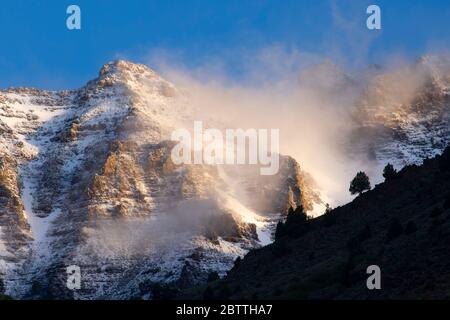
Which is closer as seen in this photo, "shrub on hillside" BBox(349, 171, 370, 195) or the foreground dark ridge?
the foreground dark ridge

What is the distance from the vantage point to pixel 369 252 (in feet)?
396

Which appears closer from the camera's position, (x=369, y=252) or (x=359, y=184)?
(x=369, y=252)

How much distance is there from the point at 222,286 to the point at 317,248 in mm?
14920

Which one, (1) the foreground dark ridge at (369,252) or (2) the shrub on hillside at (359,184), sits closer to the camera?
(1) the foreground dark ridge at (369,252)

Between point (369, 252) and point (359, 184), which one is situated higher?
point (359, 184)

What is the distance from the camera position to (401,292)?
3883 inches

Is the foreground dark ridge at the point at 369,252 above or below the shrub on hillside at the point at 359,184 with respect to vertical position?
below

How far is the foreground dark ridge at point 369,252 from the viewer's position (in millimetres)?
103875

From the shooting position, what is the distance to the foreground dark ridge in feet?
341

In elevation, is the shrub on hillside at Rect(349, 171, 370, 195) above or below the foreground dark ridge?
above

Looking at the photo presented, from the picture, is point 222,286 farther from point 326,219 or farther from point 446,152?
point 446,152
